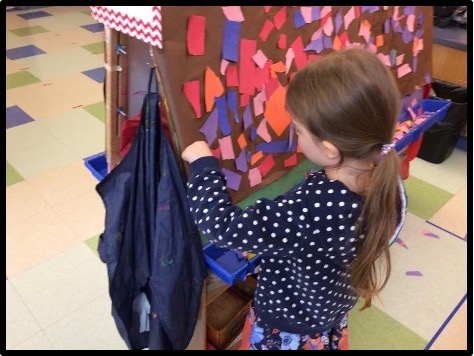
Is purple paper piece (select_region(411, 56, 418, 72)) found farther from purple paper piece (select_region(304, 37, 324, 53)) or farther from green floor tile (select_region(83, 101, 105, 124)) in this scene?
green floor tile (select_region(83, 101, 105, 124))

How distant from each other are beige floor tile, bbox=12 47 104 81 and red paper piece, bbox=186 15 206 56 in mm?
3165

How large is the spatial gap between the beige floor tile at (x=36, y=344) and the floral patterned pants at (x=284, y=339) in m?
0.90

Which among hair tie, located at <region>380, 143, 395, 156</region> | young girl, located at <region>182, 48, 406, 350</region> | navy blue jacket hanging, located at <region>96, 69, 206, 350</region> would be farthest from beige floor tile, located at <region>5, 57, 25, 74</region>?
hair tie, located at <region>380, 143, 395, 156</region>

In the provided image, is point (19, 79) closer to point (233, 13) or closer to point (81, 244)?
point (81, 244)

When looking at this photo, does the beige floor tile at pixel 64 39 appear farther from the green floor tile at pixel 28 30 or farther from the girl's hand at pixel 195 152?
the girl's hand at pixel 195 152

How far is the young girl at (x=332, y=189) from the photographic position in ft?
3.05

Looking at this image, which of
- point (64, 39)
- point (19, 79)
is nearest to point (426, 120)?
point (19, 79)

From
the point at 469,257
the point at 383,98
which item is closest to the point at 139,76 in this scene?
the point at 383,98

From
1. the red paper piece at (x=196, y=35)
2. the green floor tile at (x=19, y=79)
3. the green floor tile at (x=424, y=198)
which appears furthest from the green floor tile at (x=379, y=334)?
the green floor tile at (x=19, y=79)

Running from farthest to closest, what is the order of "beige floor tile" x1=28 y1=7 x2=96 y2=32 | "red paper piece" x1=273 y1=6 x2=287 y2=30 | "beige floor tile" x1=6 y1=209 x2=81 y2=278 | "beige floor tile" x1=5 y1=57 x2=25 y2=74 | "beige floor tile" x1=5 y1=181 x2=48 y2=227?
"beige floor tile" x1=28 y1=7 x2=96 y2=32 < "beige floor tile" x1=5 y1=57 x2=25 y2=74 < "beige floor tile" x1=5 y1=181 x2=48 y2=227 < "beige floor tile" x1=6 y1=209 x2=81 y2=278 < "red paper piece" x1=273 y1=6 x2=287 y2=30

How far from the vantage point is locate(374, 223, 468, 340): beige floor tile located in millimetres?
2035

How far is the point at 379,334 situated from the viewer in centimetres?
195
